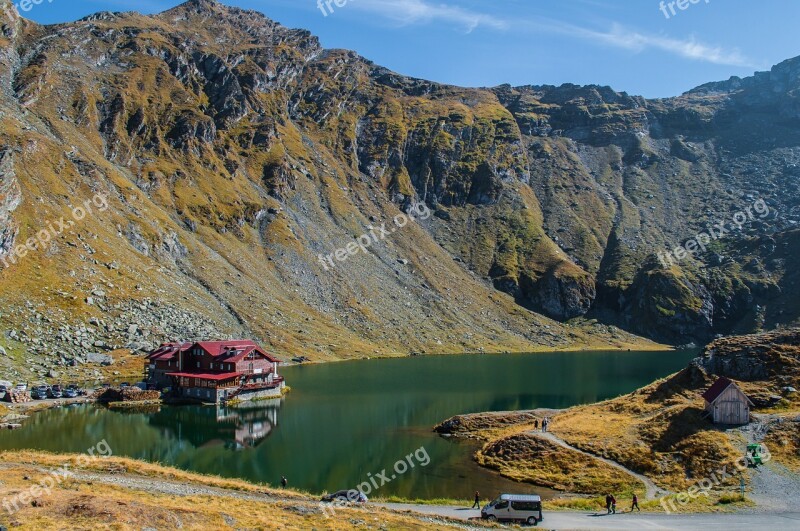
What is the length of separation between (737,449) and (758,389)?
12571mm

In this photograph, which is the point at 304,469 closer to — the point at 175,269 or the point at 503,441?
the point at 503,441

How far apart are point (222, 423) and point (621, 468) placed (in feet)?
173

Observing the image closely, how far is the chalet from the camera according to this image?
327 ft

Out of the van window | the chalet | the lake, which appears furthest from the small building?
the chalet

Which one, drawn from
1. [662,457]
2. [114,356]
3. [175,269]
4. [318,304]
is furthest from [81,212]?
[662,457]

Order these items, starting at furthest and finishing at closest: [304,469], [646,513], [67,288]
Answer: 1. [67,288]
2. [304,469]
3. [646,513]

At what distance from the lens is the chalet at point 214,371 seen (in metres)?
99.7

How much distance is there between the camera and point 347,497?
45281mm

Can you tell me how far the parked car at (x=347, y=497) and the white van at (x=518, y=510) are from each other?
9663 millimetres

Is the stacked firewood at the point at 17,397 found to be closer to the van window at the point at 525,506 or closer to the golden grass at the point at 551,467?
the golden grass at the point at 551,467

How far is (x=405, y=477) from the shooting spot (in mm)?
55812

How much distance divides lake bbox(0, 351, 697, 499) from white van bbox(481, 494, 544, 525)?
10.2 metres

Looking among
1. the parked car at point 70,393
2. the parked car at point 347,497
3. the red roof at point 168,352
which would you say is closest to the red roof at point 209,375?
the red roof at point 168,352

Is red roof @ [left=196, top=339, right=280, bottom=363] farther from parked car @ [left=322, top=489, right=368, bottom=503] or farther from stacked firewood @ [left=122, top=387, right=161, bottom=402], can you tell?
parked car @ [left=322, top=489, right=368, bottom=503]
